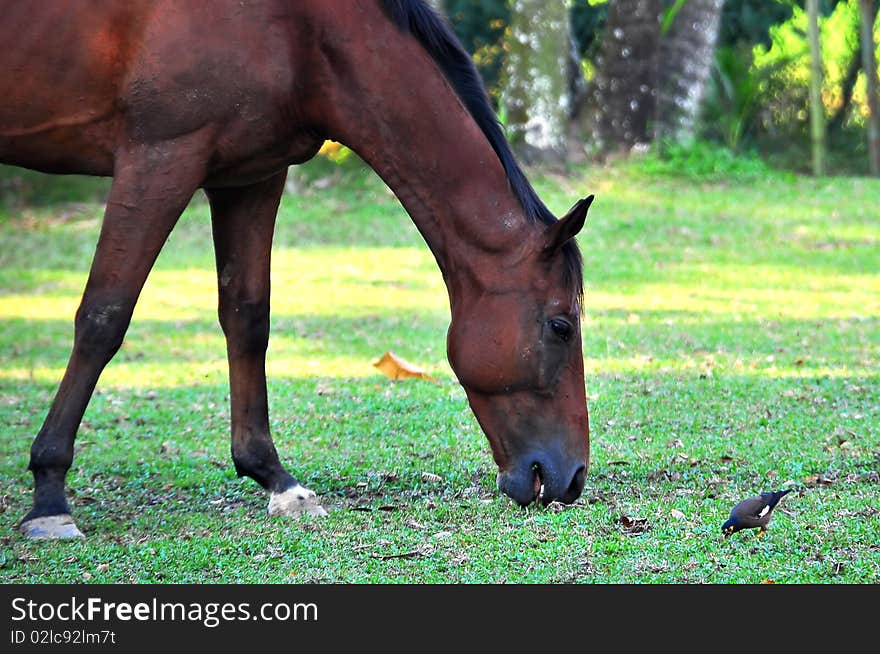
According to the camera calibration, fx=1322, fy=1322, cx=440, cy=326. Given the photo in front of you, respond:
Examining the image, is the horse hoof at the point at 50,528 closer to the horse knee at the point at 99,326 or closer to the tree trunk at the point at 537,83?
the horse knee at the point at 99,326

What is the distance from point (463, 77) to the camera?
5.18 metres

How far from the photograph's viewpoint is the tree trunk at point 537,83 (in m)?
16.1

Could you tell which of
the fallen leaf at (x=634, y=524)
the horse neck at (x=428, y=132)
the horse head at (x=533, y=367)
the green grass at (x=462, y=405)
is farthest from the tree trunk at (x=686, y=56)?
the fallen leaf at (x=634, y=524)

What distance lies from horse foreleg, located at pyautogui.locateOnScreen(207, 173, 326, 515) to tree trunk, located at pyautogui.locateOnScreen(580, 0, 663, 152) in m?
11.2

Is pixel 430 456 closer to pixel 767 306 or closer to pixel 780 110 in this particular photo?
pixel 767 306

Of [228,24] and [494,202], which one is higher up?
[228,24]

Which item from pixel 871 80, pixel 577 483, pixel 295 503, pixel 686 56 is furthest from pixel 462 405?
pixel 871 80

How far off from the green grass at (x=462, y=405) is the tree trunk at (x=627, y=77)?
2.91 ft

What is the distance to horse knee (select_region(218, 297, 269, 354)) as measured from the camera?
5.75 metres

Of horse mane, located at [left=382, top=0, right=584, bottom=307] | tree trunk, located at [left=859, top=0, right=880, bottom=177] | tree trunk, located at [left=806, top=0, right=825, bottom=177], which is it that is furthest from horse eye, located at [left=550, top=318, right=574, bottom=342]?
tree trunk, located at [left=859, top=0, right=880, bottom=177]

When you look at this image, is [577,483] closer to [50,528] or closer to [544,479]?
[544,479]
